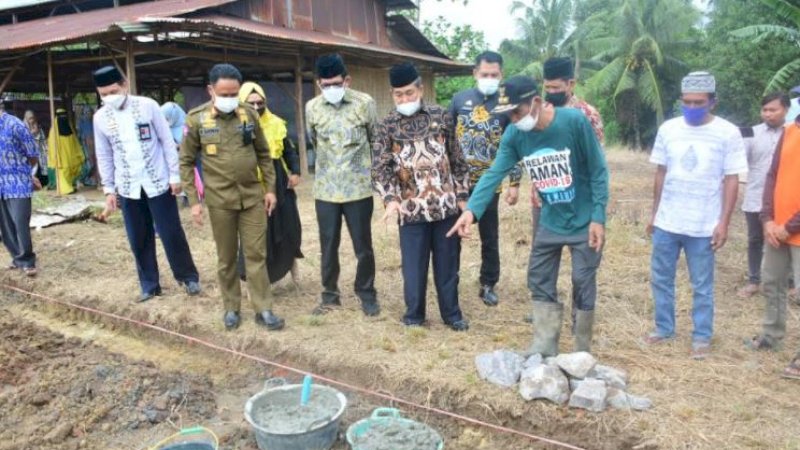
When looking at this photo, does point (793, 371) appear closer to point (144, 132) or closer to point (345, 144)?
point (345, 144)

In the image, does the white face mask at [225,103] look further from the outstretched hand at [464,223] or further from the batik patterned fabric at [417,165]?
the outstretched hand at [464,223]

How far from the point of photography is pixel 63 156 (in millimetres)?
11820

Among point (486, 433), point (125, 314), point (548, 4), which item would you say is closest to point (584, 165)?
point (486, 433)

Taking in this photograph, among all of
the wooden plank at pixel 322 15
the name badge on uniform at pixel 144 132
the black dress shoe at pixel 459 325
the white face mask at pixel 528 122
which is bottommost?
the black dress shoe at pixel 459 325

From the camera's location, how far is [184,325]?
4750mm

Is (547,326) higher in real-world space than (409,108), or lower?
lower

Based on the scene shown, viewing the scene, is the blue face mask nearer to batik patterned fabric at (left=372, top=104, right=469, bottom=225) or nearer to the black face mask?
the black face mask

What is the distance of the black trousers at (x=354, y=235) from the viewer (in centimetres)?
451

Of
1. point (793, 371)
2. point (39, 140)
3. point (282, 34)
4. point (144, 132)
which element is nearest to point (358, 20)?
point (282, 34)

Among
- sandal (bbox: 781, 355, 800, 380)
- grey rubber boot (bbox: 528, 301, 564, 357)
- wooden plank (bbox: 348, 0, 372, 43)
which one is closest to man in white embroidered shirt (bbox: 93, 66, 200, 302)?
grey rubber boot (bbox: 528, 301, 564, 357)

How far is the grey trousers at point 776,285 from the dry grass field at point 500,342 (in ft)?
0.50

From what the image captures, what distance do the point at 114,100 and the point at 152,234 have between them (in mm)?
1107

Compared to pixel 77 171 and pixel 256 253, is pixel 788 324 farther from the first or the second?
pixel 77 171

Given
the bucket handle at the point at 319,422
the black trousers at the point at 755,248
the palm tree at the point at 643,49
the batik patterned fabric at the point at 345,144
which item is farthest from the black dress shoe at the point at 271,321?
the palm tree at the point at 643,49
